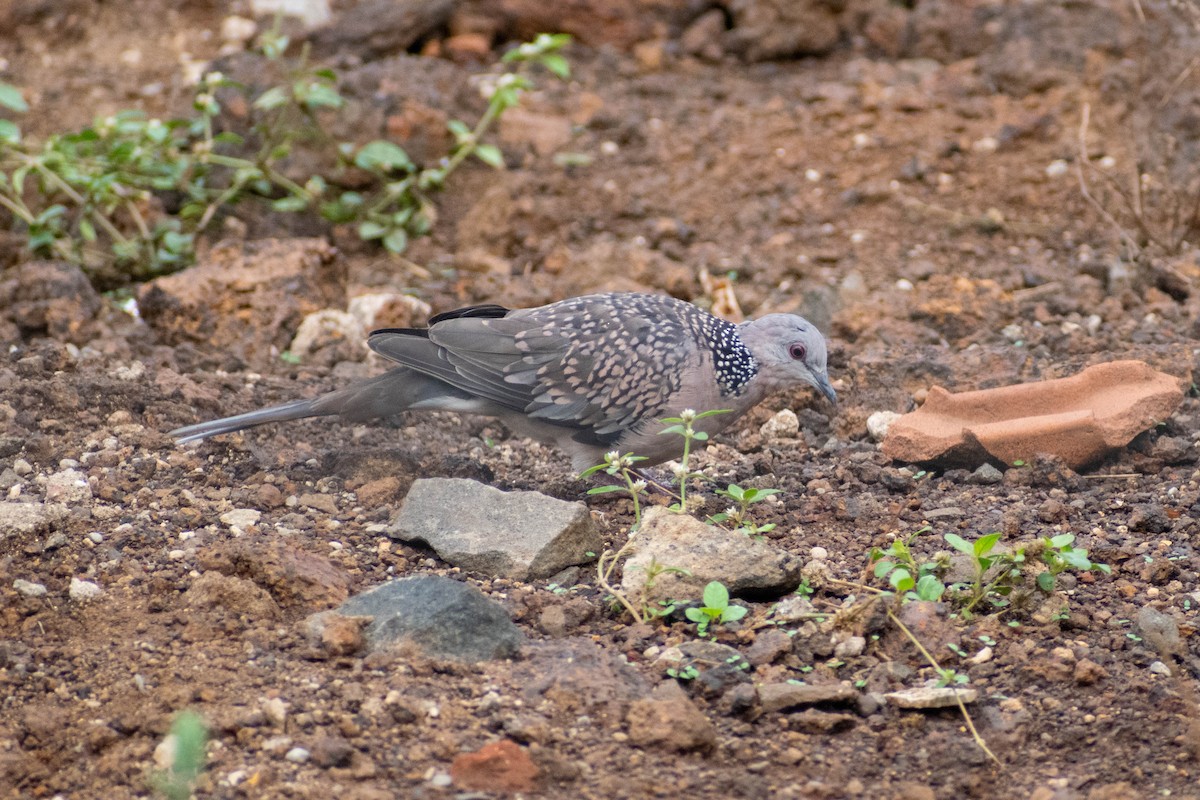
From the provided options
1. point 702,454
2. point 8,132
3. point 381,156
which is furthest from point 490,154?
point 702,454

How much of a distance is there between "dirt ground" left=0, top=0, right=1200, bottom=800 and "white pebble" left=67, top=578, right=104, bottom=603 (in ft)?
0.05

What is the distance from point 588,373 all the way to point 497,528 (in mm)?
923

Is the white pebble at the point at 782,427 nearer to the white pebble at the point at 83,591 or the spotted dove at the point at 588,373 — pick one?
the spotted dove at the point at 588,373

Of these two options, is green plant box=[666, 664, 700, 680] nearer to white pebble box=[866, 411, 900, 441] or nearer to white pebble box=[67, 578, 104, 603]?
white pebble box=[67, 578, 104, 603]

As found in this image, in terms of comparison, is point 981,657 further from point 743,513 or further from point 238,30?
Result: point 238,30

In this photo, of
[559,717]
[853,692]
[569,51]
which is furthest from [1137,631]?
[569,51]

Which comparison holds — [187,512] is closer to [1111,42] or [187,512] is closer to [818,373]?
[818,373]

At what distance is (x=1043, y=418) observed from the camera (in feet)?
15.4

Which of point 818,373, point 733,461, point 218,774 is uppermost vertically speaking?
point 218,774

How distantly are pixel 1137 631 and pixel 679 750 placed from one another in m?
1.38

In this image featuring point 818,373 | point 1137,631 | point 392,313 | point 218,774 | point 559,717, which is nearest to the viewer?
point 218,774

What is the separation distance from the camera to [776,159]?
7637 mm

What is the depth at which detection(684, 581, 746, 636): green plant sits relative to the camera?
3.54m

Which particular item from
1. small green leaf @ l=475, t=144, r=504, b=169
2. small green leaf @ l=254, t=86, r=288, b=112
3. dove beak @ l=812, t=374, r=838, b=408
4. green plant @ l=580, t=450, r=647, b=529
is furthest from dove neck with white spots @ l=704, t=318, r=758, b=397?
small green leaf @ l=254, t=86, r=288, b=112
